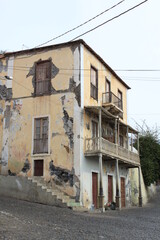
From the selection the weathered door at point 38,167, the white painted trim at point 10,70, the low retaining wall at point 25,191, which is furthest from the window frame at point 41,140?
the white painted trim at point 10,70

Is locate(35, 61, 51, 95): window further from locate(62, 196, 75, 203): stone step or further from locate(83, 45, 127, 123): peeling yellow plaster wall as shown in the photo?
locate(62, 196, 75, 203): stone step

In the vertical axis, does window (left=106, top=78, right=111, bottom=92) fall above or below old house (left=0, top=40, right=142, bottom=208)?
above

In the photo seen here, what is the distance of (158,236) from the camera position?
10.3m

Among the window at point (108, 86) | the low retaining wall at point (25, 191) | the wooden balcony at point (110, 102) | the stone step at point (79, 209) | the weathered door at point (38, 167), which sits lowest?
the stone step at point (79, 209)

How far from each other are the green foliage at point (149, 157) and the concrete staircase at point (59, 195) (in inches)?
585

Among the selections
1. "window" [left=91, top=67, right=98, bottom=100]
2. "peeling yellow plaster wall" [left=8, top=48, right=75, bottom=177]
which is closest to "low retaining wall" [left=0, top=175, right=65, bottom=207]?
"peeling yellow plaster wall" [left=8, top=48, right=75, bottom=177]

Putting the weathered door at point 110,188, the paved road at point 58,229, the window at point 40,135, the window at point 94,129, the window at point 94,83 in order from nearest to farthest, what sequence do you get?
the paved road at point 58,229, the window at point 40,135, the window at point 94,129, the window at point 94,83, the weathered door at point 110,188

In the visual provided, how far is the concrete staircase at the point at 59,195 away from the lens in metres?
17.0

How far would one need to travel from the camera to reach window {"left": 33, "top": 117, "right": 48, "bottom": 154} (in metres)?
20.4

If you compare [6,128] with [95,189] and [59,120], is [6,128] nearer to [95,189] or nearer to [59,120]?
[59,120]

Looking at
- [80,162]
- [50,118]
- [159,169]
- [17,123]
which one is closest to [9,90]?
[17,123]

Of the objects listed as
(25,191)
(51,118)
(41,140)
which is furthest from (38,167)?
(51,118)

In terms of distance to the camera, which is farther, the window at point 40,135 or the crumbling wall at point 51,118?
the window at point 40,135

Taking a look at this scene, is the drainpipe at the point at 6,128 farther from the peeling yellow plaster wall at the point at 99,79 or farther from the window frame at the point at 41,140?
the peeling yellow plaster wall at the point at 99,79
